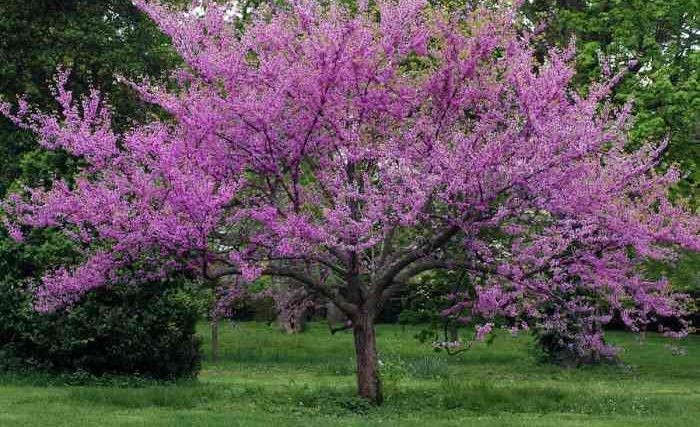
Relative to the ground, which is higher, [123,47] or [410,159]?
[123,47]

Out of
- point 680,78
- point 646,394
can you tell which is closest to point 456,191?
point 646,394

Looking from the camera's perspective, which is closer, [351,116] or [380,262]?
[351,116]

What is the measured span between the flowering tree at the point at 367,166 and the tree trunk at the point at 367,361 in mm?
620

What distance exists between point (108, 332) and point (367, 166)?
7041mm

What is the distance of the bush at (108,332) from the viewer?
18.2 meters

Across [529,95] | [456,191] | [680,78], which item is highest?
[680,78]

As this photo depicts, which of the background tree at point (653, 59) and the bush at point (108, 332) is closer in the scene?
the bush at point (108, 332)

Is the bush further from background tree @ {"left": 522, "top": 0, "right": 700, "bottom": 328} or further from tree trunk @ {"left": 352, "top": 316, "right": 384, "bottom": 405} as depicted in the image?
background tree @ {"left": 522, "top": 0, "right": 700, "bottom": 328}

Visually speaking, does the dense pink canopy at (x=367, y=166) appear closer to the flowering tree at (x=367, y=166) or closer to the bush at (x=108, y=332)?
the flowering tree at (x=367, y=166)

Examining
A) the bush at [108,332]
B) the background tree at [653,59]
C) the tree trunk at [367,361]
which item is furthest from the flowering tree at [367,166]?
the background tree at [653,59]

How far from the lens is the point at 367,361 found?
14.9m

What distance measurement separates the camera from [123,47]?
92.0 feet

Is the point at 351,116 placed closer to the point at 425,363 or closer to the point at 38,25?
the point at 425,363

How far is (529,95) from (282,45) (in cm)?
383
